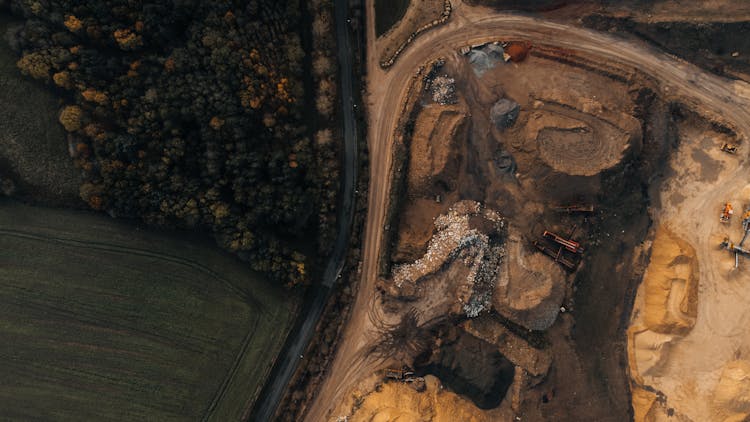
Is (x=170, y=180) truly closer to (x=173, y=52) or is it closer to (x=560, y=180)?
(x=173, y=52)

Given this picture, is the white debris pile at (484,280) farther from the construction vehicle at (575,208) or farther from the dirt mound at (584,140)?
A: the dirt mound at (584,140)

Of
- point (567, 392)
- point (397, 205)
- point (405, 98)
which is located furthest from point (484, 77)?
point (567, 392)

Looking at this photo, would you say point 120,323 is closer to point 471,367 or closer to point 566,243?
point 471,367

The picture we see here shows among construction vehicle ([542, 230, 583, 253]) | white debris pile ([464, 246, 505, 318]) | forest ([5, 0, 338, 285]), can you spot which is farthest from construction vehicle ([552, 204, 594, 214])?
forest ([5, 0, 338, 285])

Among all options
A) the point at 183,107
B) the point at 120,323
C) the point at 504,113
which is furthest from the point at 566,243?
the point at 120,323

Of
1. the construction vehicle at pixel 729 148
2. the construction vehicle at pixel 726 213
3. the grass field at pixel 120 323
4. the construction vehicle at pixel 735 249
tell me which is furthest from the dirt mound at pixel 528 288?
the grass field at pixel 120 323
